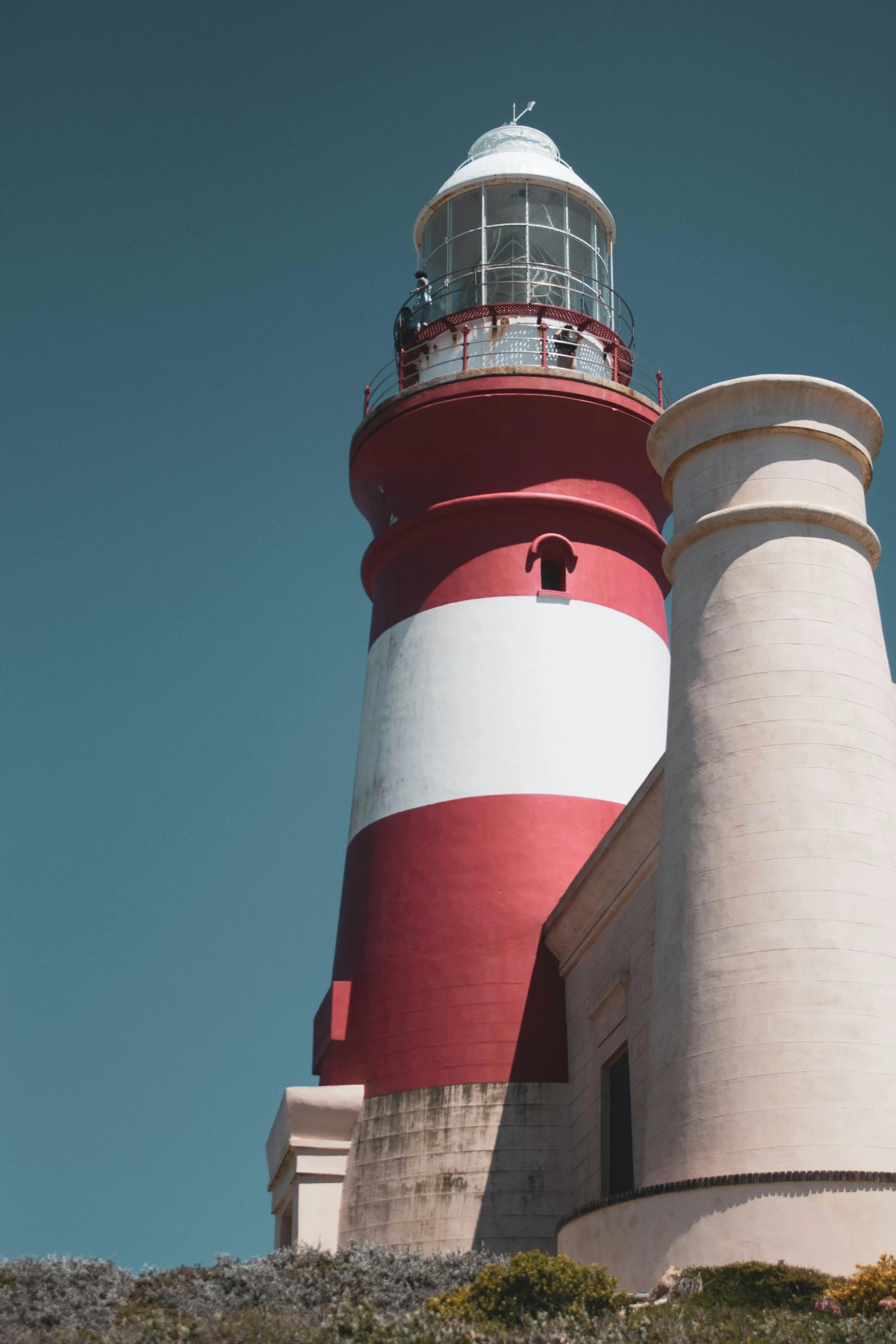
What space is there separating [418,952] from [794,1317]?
899cm

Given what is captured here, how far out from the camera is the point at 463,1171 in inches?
653

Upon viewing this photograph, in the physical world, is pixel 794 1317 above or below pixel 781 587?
below

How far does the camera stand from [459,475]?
800 inches

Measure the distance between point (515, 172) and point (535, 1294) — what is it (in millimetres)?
17519

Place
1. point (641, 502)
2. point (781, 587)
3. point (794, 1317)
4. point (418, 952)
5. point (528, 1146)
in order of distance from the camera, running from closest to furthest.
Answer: point (794, 1317)
point (781, 587)
point (528, 1146)
point (418, 952)
point (641, 502)

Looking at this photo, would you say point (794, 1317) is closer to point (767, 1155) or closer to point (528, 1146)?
point (767, 1155)

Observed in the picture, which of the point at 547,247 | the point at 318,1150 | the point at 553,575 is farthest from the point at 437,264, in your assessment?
the point at 318,1150

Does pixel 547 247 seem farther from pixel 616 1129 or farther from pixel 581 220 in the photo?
pixel 616 1129

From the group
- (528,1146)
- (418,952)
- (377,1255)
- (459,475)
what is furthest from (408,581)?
(377,1255)

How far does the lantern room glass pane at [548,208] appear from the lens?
23531 mm

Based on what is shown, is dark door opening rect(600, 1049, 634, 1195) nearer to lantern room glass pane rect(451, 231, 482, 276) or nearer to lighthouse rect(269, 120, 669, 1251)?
lighthouse rect(269, 120, 669, 1251)

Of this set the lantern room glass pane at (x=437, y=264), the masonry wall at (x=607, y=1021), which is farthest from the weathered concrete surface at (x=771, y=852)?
the lantern room glass pane at (x=437, y=264)

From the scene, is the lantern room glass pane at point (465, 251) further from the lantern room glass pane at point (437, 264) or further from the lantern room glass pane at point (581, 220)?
the lantern room glass pane at point (581, 220)

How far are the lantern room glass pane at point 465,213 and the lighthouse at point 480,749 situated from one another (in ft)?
3.69
